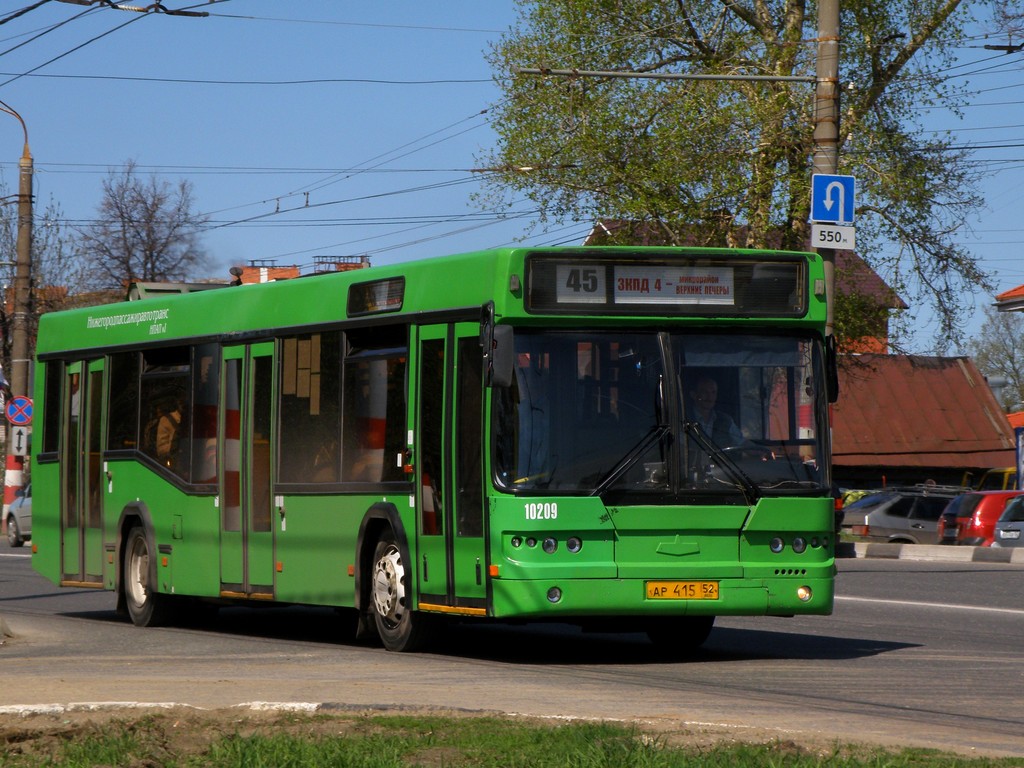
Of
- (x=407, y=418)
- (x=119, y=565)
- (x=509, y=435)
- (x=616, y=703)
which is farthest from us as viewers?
(x=119, y=565)

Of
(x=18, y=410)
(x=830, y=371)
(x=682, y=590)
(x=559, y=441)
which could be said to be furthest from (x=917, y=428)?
(x=559, y=441)

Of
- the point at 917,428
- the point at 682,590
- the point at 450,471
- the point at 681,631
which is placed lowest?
the point at 681,631

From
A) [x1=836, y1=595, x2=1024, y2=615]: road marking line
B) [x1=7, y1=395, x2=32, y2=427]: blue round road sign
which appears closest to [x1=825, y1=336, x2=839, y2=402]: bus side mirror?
Answer: [x1=836, y1=595, x2=1024, y2=615]: road marking line

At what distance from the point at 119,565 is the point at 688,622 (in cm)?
616

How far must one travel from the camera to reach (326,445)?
516 inches

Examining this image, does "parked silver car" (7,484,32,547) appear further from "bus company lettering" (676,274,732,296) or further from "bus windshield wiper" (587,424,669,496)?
"bus windshield wiper" (587,424,669,496)

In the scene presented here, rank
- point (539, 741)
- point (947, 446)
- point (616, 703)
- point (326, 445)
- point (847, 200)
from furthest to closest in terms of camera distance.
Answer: point (947, 446)
point (847, 200)
point (326, 445)
point (616, 703)
point (539, 741)

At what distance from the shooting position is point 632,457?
36.8 ft

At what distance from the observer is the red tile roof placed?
56.4 m

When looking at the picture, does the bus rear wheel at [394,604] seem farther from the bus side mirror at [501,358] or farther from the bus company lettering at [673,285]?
the bus company lettering at [673,285]

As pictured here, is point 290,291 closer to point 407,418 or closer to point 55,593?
point 407,418

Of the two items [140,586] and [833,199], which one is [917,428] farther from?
[140,586]

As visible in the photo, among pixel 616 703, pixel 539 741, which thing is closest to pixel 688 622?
pixel 616 703

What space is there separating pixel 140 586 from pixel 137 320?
8.02ft
